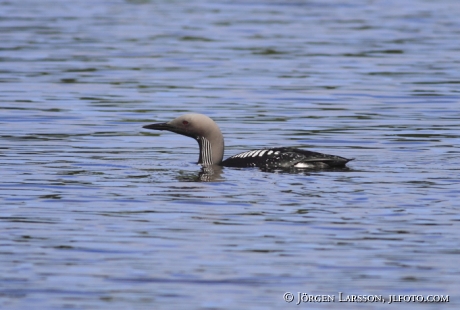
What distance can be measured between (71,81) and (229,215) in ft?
37.8

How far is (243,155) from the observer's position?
12.1m

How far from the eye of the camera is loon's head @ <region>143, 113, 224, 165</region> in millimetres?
12461

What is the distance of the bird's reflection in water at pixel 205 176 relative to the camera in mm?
11266

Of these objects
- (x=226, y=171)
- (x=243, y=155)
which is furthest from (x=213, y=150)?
(x=226, y=171)

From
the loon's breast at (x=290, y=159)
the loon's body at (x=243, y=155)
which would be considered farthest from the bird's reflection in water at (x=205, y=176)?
the loon's breast at (x=290, y=159)

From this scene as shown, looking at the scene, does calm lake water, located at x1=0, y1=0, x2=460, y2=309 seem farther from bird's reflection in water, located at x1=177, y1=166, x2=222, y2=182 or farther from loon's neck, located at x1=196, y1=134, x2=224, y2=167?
loon's neck, located at x1=196, y1=134, x2=224, y2=167

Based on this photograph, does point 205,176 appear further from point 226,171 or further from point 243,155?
point 243,155

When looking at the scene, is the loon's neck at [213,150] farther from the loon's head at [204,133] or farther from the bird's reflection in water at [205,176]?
the bird's reflection in water at [205,176]

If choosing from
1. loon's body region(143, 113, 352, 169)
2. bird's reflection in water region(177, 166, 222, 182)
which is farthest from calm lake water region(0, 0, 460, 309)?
loon's body region(143, 113, 352, 169)

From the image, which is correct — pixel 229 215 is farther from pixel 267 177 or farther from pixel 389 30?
pixel 389 30

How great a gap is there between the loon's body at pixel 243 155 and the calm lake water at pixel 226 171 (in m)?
0.20

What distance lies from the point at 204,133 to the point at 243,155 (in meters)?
0.67

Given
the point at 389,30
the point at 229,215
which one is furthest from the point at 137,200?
the point at 389,30

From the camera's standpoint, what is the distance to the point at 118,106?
17812mm
